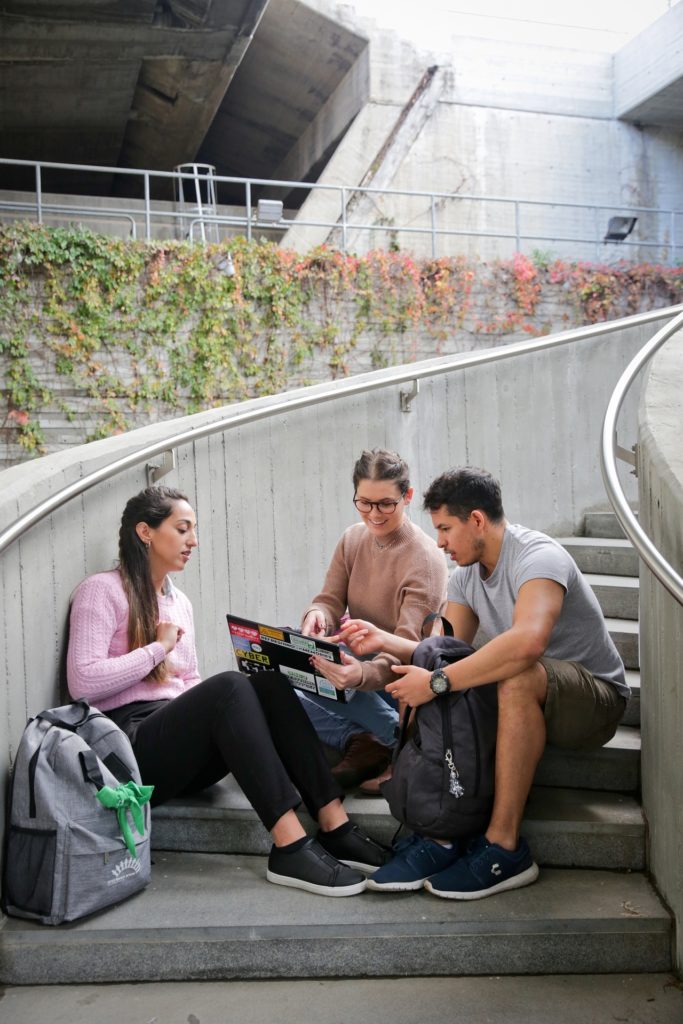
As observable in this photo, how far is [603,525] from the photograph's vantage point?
4445 mm

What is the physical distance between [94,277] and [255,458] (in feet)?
14.5

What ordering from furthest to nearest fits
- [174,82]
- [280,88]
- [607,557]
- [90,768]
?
[280,88] < [174,82] < [607,557] < [90,768]

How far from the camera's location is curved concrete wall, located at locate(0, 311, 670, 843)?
2.63m

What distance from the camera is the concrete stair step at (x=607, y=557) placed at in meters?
3.84

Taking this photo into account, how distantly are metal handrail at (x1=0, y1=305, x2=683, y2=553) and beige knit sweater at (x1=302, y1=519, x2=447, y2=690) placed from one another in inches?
24.9

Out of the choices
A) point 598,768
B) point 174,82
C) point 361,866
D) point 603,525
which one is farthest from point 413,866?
point 174,82

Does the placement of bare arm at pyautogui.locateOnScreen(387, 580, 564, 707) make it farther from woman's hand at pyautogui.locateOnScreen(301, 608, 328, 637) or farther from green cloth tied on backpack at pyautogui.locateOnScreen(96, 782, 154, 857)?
green cloth tied on backpack at pyautogui.locateOnScreen(96, 782, 154, 857)

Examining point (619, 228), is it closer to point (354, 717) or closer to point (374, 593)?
point (374, 593)

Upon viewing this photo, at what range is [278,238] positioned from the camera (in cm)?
1103

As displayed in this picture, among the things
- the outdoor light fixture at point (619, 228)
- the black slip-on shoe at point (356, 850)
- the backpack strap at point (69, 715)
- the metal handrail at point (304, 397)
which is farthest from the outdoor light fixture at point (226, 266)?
the black slip-on shoe at point (356, 850)

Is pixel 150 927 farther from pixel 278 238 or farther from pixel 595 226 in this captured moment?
pixel 595 226

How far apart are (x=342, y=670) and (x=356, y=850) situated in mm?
485

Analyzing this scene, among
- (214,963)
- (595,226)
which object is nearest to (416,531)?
(214,963)

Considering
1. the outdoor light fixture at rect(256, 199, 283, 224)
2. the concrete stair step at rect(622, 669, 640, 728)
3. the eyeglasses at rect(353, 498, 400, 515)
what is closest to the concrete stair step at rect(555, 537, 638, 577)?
the concrete stair step at rect(622, 669, 640, 728)
